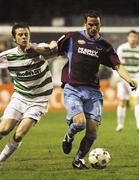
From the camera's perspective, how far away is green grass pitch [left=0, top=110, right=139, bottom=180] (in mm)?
8922

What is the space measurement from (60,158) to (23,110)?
1650 millimetres

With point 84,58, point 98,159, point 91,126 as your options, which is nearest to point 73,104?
point 91,126

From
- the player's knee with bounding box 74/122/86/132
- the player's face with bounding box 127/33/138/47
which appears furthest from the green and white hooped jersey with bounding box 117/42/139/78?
the player's knee with bounding box 74/122/86/132

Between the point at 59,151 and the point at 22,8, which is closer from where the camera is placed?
the point at 59,151

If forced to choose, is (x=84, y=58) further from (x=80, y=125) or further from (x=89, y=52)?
(x=80, y=125)

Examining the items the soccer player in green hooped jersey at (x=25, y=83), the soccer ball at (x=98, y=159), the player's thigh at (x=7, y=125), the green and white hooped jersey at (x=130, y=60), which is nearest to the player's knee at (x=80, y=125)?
the soccer ball at (x=98, y=159)

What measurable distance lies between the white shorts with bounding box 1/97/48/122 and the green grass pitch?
2.38ft

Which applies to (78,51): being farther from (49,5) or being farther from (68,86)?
(49,5)

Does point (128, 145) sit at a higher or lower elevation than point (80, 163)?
lower

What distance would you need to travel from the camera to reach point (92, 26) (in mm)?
9281

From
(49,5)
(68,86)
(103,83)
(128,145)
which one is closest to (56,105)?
(103,83)

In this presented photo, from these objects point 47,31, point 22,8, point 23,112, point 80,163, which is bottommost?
point 22,8

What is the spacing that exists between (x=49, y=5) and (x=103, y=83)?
1434 centimetres

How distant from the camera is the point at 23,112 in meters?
9.41
